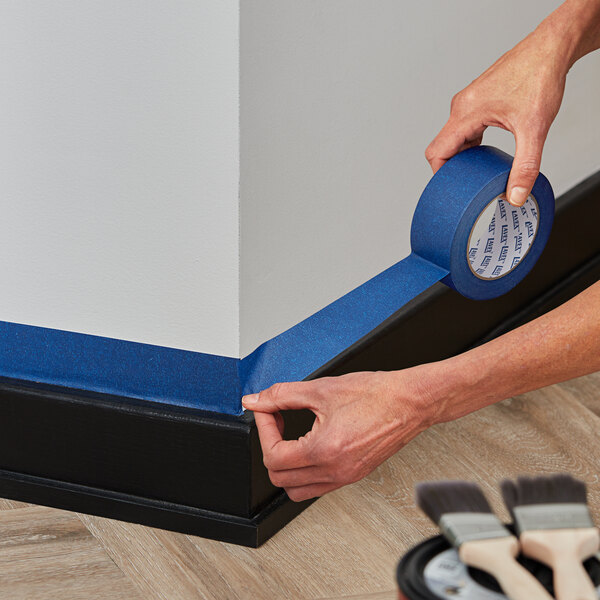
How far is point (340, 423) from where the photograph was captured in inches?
40.1

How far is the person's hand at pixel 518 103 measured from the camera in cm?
124

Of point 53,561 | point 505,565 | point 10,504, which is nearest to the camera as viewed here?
point 505,565

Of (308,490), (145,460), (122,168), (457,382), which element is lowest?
(145,460)

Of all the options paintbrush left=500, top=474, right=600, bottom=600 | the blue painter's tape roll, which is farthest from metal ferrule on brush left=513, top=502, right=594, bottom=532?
the blue painter's tape roll

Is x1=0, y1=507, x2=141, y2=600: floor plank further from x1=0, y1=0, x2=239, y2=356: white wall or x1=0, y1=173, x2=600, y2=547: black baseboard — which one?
x1=0, y1=0, x2=239, y2=356: white wall

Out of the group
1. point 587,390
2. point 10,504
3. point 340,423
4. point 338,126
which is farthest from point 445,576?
point 587,390

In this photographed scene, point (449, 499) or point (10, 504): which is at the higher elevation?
point (449, 499)

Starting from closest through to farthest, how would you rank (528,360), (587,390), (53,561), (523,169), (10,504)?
1. (528,360)
2. (523,169)
3. (53,561)
4. (10,504)
5. (587,390)

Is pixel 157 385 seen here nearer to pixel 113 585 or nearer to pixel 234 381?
pixel 234 381

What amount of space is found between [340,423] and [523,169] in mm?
410

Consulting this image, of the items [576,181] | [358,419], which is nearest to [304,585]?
[358,419]

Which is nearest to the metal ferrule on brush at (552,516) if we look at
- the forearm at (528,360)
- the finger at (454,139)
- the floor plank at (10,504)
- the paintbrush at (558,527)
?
the paintbrush at (558,527)

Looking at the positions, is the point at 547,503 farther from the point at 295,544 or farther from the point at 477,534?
the point at 295,544

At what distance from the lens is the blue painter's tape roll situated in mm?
1221
